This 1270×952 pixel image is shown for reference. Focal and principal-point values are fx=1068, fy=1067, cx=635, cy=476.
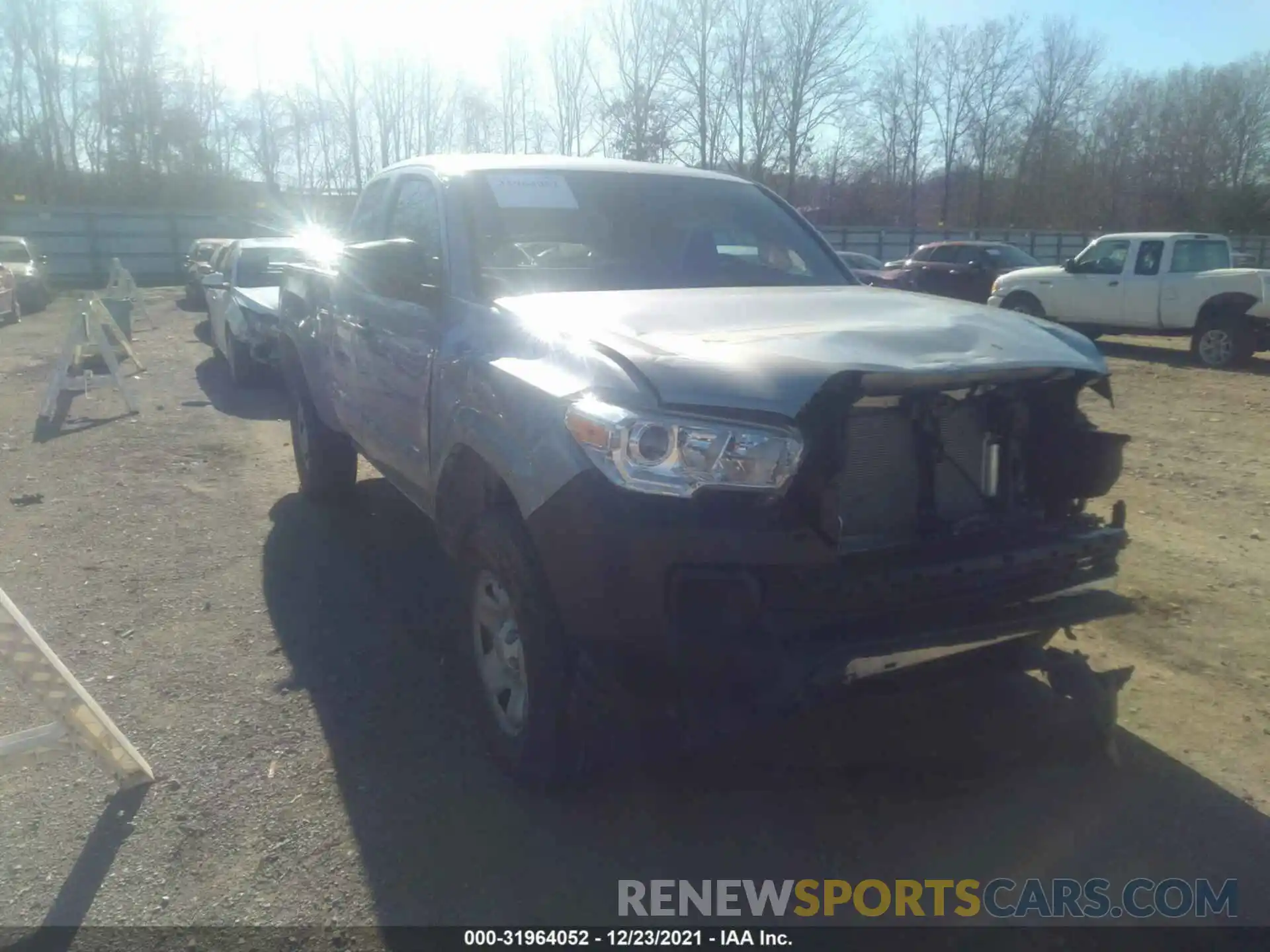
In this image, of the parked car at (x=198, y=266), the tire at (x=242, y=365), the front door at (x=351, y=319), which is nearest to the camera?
the front door at (x=351, y=319)

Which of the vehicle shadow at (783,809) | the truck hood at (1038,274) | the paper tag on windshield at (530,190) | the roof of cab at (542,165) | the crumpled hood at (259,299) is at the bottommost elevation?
the vehicle shadow at (783,809)

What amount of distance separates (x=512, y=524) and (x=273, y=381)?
9.76 metres

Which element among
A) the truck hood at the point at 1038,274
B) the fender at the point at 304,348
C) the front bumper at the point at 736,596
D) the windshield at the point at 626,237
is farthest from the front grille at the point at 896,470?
the truck hood at the point at 1038,274

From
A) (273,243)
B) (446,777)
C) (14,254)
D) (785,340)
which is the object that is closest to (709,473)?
(785,340)

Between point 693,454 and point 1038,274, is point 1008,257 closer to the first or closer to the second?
point 1038,274

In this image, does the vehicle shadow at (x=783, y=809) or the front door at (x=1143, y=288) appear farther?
the front door at (x=1143, y=288)

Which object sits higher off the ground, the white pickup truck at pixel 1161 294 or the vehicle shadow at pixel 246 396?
the white pickup truck at pixel 1161 294

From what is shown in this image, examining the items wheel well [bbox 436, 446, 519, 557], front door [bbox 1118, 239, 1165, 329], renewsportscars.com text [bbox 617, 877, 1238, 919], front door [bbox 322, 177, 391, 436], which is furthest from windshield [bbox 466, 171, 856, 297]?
front door [bbox 1118, 239, 1165, 329]

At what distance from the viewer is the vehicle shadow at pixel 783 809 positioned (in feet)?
10.0

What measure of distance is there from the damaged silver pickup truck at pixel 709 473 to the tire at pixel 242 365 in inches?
319

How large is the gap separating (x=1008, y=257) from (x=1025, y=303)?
6.28 meters

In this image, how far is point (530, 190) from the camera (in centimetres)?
441

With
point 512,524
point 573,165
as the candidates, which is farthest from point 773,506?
point 573,165

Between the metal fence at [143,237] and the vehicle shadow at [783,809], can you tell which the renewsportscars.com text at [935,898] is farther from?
the metal fence at [143,237]
